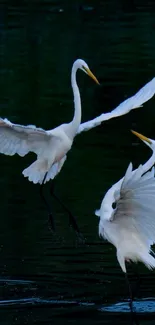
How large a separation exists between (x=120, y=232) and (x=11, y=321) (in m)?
1.27

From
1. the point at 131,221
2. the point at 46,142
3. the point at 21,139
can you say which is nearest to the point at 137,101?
the point at 46,142

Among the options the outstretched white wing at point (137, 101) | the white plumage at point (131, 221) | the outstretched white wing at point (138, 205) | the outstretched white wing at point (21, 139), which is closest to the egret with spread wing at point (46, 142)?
the outstretched white wing at point (21, 139)

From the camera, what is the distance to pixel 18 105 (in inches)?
764

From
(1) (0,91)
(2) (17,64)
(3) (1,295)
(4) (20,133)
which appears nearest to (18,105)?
(1) (0,91)

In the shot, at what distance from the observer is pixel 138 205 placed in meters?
8.86

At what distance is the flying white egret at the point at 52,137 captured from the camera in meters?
10.9

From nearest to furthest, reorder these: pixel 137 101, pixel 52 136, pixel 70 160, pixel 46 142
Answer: pixel 137 101, pixel 52 136, pixel 46 142, pixel 70 160

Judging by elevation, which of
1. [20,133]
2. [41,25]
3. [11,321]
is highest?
[41,25]

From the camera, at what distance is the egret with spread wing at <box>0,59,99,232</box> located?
11.1m

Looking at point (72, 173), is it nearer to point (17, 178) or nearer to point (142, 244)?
point (17, 178)

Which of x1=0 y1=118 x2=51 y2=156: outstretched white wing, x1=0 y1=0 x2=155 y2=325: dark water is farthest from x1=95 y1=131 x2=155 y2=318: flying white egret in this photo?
x1=0 y1=118 x2=51 y2=156: outstretched white wing

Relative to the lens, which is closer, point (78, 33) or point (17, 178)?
point (17, 178)

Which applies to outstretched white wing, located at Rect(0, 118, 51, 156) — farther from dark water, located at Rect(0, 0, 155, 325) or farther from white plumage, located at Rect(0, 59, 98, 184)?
dark water, located at Rect(0, 0, 155, 325)

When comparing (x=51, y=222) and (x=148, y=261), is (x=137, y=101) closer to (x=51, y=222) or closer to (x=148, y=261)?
(x=51, y=222)
